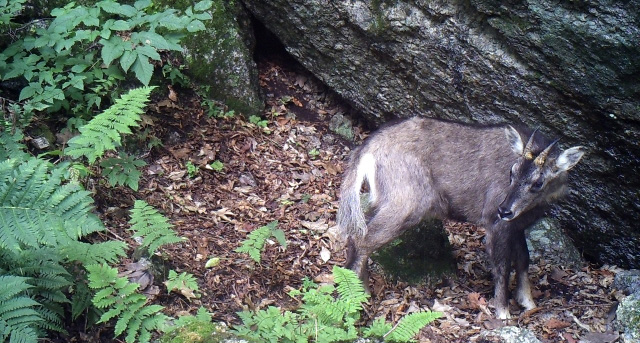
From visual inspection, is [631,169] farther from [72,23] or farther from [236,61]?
[72,23]

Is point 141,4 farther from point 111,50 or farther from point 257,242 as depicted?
point 257,242

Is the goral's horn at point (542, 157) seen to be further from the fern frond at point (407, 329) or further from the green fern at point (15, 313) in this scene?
the green fern at point (15, 313)

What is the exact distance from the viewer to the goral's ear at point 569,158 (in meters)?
6.92

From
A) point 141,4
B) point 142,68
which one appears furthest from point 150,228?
point 141,4

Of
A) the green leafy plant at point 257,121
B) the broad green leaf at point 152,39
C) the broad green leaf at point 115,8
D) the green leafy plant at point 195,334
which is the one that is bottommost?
the green leafy plant at point 257,121

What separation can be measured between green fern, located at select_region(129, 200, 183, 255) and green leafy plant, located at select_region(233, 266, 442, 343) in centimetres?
127

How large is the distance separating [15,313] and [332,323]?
2279 mm

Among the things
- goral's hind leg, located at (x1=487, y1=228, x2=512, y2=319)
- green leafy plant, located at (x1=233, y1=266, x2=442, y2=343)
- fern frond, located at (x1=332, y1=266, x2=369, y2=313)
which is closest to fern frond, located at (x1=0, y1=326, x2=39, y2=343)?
green leafy plant, located at (x1=233, y1=266, x2=442, y2=343)

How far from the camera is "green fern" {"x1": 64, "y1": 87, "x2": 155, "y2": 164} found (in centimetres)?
623

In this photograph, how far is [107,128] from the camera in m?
6.37

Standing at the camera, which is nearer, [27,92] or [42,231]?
[42,231]

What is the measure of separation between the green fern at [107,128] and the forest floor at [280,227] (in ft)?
2.67

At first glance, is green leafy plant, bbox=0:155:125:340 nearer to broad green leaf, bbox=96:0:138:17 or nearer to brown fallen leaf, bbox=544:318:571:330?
broad green leaf, bbox=96:0:138:17

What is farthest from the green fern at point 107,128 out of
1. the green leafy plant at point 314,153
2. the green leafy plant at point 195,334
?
the green leafy plant at point 314,153
